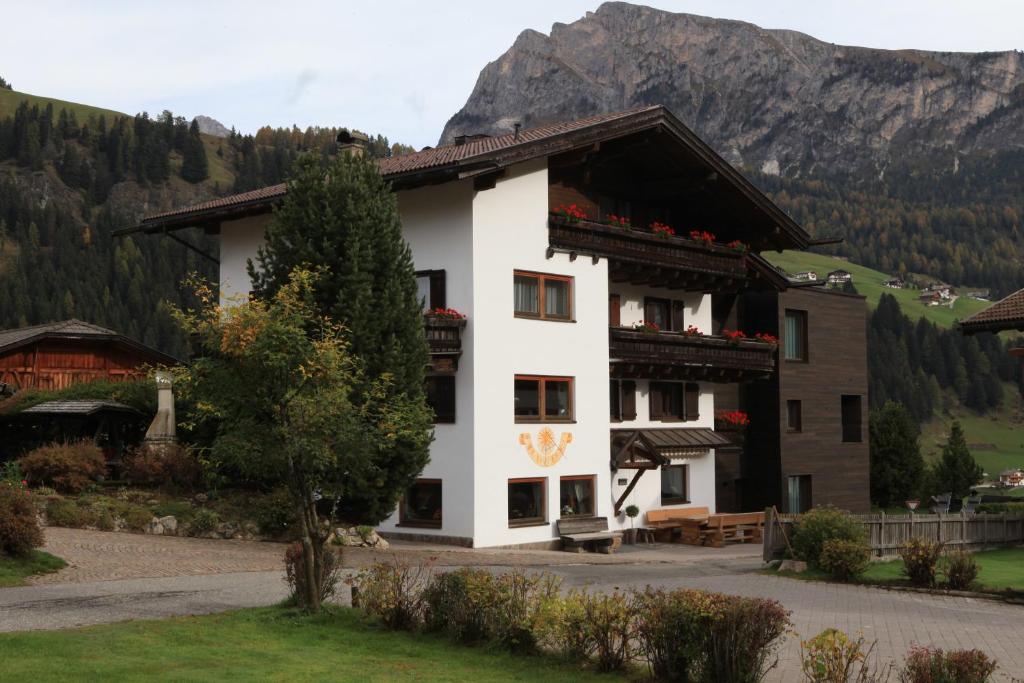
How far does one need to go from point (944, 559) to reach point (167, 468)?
1898 centimetres

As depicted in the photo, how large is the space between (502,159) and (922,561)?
1402 centimetres

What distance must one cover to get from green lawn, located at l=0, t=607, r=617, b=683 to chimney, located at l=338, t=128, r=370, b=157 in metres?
14.7

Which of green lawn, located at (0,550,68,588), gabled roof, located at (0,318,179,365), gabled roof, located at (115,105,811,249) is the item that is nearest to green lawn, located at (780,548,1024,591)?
gabled roof, located at (115,105,811,249)

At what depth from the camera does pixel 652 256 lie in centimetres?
3597

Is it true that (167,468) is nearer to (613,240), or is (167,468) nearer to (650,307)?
(613,240)

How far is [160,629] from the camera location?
15.3m

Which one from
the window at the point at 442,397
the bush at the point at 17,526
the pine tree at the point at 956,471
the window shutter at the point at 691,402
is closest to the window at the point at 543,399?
the window at the point at 442,397

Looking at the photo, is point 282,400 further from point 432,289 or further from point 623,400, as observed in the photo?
point 623,400

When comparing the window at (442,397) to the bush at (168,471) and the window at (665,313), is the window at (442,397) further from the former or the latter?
the window at (665,313)

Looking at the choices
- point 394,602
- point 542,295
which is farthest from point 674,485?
point 394,602

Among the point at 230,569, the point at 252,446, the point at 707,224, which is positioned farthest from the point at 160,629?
the point at 707,224

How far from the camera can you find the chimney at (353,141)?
93.4ft

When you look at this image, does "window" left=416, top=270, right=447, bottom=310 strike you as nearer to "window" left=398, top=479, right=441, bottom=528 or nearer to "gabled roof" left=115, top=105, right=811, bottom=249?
"gabled roof" left=115, top=105, right=811, bottom=249

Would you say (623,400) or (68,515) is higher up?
(623,400)
